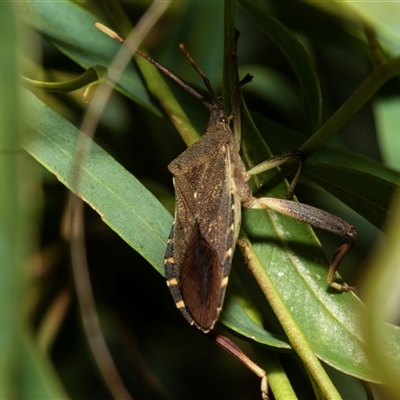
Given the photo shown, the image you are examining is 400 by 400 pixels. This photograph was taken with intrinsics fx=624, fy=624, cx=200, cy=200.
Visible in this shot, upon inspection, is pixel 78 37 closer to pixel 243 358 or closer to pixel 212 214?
pixel 212 214

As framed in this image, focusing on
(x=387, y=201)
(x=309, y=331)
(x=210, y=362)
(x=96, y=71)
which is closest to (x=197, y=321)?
(x=309, y=331)

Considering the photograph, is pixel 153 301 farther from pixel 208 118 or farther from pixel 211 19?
pixel 211 19

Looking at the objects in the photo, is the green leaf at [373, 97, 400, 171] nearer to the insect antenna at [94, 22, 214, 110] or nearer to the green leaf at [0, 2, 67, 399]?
the insect antenna at [94, 22, 214, 110]

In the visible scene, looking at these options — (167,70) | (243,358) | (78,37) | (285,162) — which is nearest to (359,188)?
(285,162)

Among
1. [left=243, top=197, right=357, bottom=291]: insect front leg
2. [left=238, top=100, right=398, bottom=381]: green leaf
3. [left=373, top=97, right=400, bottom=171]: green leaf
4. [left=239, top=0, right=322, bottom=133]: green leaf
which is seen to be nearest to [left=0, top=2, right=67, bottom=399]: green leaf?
[left=238, top=100, right=398, bottom=381]: green leaf

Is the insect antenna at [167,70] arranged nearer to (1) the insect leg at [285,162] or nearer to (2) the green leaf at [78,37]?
(2) the green leaf at [78,37]

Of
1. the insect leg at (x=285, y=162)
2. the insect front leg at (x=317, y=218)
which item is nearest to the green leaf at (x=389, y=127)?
the insect front leg at (x=317, y=218)

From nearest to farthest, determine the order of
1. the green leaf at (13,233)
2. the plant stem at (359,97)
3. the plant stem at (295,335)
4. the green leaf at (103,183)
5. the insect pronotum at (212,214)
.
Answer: the green leaf at (13,233), the plant stem at (295,335), the plant stem at (359,97), the green leaf at (103,183), the insect pronotum at (212,214)
